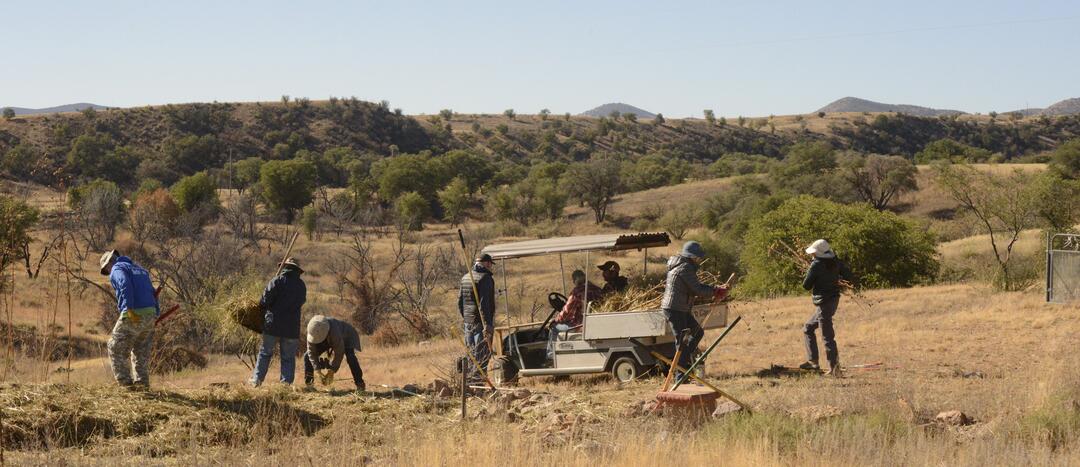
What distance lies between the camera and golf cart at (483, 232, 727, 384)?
41.0ft

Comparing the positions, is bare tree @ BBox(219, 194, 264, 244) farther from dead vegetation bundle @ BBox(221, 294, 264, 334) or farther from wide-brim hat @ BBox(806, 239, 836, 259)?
wide-brim hat @ BBox(806, 239, 836, 259)

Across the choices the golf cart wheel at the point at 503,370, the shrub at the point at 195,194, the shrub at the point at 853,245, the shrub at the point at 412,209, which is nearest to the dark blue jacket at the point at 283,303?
the golf cart wheel at the point at 503,370

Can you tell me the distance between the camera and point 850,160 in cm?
7550

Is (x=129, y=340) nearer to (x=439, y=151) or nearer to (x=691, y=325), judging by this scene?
(x=691, y=325)

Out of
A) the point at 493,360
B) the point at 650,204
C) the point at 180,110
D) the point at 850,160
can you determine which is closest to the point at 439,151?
the point at 180,110

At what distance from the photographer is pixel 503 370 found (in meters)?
13.4

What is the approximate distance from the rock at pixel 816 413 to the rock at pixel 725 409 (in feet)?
1.48

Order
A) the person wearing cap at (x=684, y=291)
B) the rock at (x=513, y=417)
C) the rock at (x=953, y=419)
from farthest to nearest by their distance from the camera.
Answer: the person wearing cap at (x=684, y=291) → the rock at (x=513, y=417) → the rock at (x=953, y=419)

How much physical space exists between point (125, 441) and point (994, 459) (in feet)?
20.9

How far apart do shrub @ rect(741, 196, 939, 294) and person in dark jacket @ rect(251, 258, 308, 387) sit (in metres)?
26.2

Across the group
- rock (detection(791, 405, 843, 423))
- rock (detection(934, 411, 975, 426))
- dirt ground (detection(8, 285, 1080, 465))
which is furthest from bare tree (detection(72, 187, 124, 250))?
rock (detection(934, 411, 975, 426))

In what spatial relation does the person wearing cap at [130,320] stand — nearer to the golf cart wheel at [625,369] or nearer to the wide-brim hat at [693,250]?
the golf cart wheel at [625,369]

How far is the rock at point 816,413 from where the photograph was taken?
339 inches

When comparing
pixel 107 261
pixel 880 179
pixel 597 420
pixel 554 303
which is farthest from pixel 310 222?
pixel 597 420
